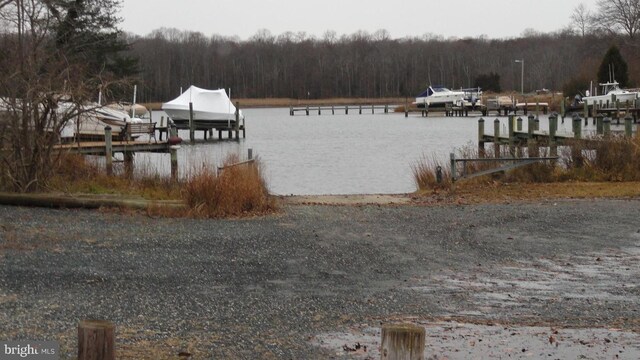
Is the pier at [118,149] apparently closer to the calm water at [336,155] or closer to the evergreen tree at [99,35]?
the calm water at [336,155]

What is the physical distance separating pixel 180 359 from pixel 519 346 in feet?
Answer: 10.8

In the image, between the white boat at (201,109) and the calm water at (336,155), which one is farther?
the white boat at (201,109)

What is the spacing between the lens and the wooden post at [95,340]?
6.09 m

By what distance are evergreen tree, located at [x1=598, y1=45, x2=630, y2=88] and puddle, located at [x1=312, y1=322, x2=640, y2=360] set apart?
267ft

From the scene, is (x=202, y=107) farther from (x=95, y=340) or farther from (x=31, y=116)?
(x=95, y=340)

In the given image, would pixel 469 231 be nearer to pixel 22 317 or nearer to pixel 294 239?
pixel 294 239

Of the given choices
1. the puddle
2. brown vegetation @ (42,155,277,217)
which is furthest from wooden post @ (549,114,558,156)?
the puddle

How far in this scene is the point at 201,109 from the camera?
65.2 metres

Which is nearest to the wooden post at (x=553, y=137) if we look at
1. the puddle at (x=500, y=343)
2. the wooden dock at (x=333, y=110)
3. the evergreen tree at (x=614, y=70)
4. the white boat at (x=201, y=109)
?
the puddle at (x=500, y=343)

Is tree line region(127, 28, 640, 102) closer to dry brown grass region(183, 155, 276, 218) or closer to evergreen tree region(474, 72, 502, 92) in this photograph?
evergreen tree region(474, 72, 502, 92)

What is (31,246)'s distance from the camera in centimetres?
1455

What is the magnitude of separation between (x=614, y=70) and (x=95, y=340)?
8731 cm

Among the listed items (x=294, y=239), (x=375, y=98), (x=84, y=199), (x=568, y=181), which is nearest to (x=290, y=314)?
(x=294, y=239)

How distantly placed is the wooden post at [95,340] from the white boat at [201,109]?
58.8m
